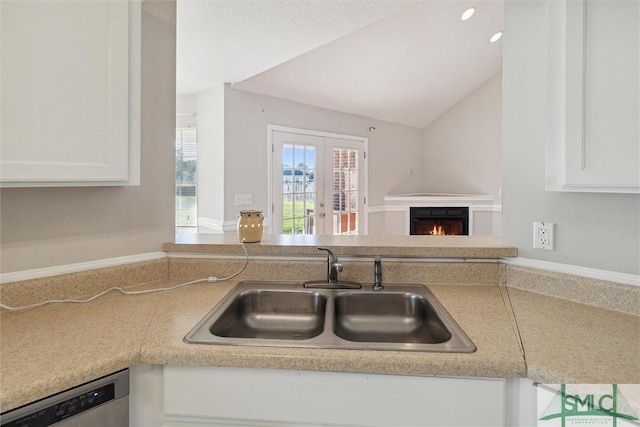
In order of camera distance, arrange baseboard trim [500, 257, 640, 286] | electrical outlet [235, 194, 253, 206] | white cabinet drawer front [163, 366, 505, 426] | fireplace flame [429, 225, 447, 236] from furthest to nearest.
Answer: fireplace flame [429, 225, 447, 236]
electrical outlet [235, 194, 253, 206]
baseboard trim [500, 257, 640, 286]
white cabinet drawer front [163, 366, 505, 426]

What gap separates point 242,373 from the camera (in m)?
0.95

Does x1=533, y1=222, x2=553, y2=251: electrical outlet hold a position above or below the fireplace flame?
above

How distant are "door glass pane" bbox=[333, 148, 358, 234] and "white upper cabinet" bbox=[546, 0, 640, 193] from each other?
433 centimetres

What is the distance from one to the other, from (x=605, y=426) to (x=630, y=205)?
751 millimetres

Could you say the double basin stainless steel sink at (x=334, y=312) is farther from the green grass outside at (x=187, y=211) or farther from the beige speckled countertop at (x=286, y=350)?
the green grass outside at (x=187, y=211)

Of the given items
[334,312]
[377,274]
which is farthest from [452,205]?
[334,312]

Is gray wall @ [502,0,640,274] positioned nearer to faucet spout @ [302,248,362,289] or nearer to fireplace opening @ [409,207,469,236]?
faucet spout @ [302,248,362,289]

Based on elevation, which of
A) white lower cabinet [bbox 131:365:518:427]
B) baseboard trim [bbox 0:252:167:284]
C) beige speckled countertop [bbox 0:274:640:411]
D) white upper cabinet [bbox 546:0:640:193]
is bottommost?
white lower cabinet [bbox 131:365:518:427]

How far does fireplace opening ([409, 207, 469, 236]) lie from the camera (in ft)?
19.7

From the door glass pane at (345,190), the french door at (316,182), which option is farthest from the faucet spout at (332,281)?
the door glass pane at (345,190)

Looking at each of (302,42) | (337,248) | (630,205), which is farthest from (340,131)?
(630,205)

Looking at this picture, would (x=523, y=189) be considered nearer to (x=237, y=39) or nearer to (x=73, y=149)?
(x=73, y=149)

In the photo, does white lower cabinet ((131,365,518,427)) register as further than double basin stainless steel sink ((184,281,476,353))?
No

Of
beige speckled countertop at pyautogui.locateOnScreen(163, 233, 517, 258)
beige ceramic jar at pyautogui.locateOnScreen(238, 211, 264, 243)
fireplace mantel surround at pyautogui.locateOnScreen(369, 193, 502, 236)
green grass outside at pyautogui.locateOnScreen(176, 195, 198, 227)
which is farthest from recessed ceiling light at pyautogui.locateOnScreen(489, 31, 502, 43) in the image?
beige ceramic jar at pyautogui.locateOnScreen(238, 211, 264, 243)
